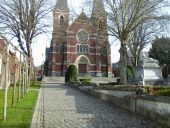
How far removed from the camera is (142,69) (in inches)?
1132

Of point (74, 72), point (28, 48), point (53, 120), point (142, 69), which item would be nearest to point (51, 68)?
point (74, 72)

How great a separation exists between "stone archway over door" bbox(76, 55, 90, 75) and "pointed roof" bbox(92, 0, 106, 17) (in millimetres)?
44259

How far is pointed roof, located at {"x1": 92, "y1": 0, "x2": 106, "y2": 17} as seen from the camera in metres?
26.8

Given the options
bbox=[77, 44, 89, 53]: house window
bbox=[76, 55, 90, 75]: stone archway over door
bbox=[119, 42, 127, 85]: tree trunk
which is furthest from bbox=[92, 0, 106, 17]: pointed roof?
bbox=[77, 44, 89, 53]: house window

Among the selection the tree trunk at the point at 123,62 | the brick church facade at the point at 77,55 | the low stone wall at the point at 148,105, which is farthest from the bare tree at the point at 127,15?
the brick church facade at the point at 77,55

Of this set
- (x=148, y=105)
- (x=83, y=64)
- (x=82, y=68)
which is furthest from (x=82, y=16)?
(x=82, y=68)

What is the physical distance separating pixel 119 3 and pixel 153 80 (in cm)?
757

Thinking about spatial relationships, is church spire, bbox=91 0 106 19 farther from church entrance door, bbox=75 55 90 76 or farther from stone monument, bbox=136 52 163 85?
church entrance door, bbox=75 55 90 76

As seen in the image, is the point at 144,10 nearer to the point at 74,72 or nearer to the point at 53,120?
the point at 53,120

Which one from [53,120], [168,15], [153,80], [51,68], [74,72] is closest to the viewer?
[53,120]

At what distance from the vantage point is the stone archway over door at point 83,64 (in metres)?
71.4

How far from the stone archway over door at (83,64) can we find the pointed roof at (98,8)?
44259 millimetres

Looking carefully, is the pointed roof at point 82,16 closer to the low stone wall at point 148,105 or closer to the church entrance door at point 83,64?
the low stone wall at point 148,105

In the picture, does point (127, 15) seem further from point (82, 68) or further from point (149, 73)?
point (82, 68)
